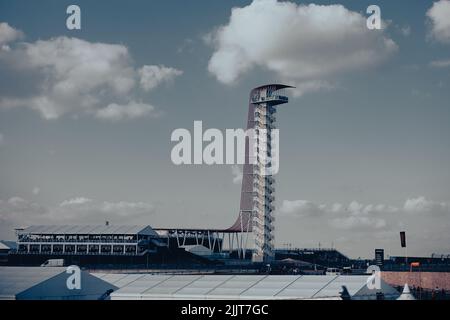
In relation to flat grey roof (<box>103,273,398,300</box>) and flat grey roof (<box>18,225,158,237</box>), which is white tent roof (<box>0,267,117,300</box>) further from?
flat grey roof (<box>18,225,158,237</box>)

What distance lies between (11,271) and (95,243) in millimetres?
84505

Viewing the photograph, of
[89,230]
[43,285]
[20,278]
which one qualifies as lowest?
[43,285]

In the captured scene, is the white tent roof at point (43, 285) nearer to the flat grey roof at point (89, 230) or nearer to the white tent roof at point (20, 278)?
the white tent roof at point (20, 278)

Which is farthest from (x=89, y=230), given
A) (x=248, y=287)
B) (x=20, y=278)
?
(x=248, y=287)

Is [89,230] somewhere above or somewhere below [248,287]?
above

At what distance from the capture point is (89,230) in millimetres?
119188

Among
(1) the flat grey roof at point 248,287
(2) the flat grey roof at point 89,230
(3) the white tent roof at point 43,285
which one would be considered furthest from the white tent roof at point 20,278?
(2) the flat grey roof at point 89,230

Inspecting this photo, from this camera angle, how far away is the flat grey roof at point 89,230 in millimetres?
119506

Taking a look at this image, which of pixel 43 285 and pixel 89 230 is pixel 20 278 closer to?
pixel 43 285

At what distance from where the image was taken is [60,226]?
125000 mm

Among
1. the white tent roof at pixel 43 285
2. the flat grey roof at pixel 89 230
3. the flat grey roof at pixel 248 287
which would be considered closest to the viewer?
the white tent roof at pixel 43 285

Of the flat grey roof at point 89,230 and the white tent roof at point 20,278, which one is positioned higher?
the flat grey roof at point 89,230
